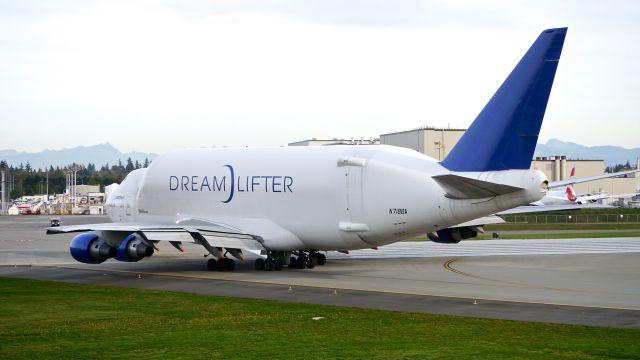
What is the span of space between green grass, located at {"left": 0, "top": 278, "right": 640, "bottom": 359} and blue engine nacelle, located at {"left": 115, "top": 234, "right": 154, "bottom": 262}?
9772 millimetres

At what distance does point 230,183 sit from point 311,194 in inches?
188

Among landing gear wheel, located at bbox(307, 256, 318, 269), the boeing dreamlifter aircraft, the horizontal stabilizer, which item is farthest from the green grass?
landing gear wheel, located at bbox(307, 256, 318, 269)

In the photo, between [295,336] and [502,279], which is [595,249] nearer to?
[502,279]

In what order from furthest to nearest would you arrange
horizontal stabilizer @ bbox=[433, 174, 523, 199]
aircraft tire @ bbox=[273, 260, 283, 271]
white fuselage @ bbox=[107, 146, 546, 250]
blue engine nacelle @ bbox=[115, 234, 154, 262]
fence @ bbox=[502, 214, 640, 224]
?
fence @ bbox=[502, 214, 640, 224] < aircraft tire @ bbox=[273, 260, 283, 271] < blue engine nacelle @ bbox=[115, 234, 154, 262] < white fuselage @ bbox=[107, 146, 546, 250] < horizontal stabilizer @ bbox=[433, 174, 523, 199]

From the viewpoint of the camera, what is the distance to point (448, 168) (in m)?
33.0

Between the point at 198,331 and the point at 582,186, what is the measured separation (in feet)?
414

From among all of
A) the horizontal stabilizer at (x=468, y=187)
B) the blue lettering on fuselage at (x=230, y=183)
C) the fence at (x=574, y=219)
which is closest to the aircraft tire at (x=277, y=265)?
the blue lettering on fuselage at (x=230, y=183)

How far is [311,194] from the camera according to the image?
3659cm

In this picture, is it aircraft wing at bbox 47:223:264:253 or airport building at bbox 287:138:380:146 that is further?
airport building at bbox 287:138:380:146

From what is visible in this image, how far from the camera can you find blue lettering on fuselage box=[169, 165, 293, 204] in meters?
37.8

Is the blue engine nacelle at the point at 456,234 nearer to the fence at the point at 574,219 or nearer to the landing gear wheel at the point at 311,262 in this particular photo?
the landing gear wheel at the point at 311,262

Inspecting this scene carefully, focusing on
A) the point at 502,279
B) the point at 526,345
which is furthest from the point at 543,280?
the point at 526,345

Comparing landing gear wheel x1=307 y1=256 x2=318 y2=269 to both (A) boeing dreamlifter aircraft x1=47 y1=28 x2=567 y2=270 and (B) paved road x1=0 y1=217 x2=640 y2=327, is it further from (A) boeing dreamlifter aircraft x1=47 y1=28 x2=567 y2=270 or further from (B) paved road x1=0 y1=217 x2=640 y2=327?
(B) paved road x1=0 y1=217 x2=640 y2=327

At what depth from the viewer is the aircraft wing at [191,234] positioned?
3503 cm
